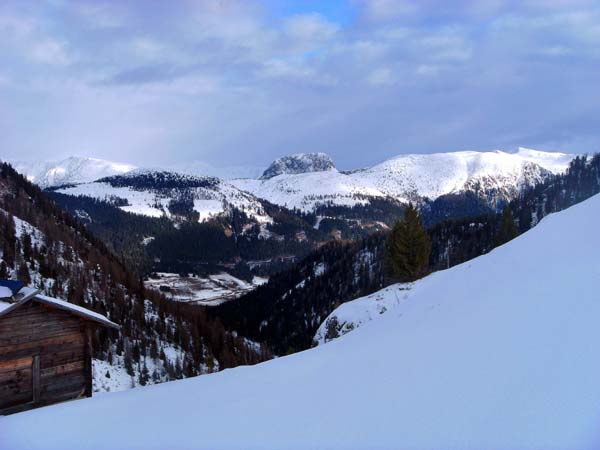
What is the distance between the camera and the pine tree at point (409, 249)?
177ft

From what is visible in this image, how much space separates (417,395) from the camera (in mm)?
6086

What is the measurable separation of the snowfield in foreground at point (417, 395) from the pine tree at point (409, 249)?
4326 cm

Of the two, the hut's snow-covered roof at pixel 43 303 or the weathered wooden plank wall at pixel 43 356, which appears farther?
the weathered wooden plank wall at pixel 43 356

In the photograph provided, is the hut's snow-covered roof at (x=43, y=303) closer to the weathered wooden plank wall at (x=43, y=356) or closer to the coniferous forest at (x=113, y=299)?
the weathered wooden plank wall at (x=43, y=356)

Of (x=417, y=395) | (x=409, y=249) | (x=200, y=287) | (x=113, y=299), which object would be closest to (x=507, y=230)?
(x=409, y=249)

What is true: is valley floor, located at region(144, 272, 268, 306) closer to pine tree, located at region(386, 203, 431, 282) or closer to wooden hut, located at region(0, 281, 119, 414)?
pine tree, located at region(386, 203, 431, 282)

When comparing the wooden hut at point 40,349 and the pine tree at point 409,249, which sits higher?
the pine tree at point 409,249

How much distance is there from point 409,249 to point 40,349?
45.9m

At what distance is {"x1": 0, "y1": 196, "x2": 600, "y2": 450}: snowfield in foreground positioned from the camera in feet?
16.4

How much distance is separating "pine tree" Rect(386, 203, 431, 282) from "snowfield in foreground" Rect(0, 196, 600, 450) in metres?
43.3

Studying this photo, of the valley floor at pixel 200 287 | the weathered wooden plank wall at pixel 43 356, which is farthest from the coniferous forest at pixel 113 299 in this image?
the valley floor at pixel 200 287

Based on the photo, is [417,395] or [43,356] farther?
[43,356]

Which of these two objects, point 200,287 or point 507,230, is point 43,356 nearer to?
point 507,230

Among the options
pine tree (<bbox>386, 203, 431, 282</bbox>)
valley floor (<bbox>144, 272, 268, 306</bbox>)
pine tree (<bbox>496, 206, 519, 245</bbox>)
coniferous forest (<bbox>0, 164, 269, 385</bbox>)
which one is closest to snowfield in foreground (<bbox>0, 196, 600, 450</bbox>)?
coniferous forest (<bbox>0, 164, 269, 385</bbox>)
